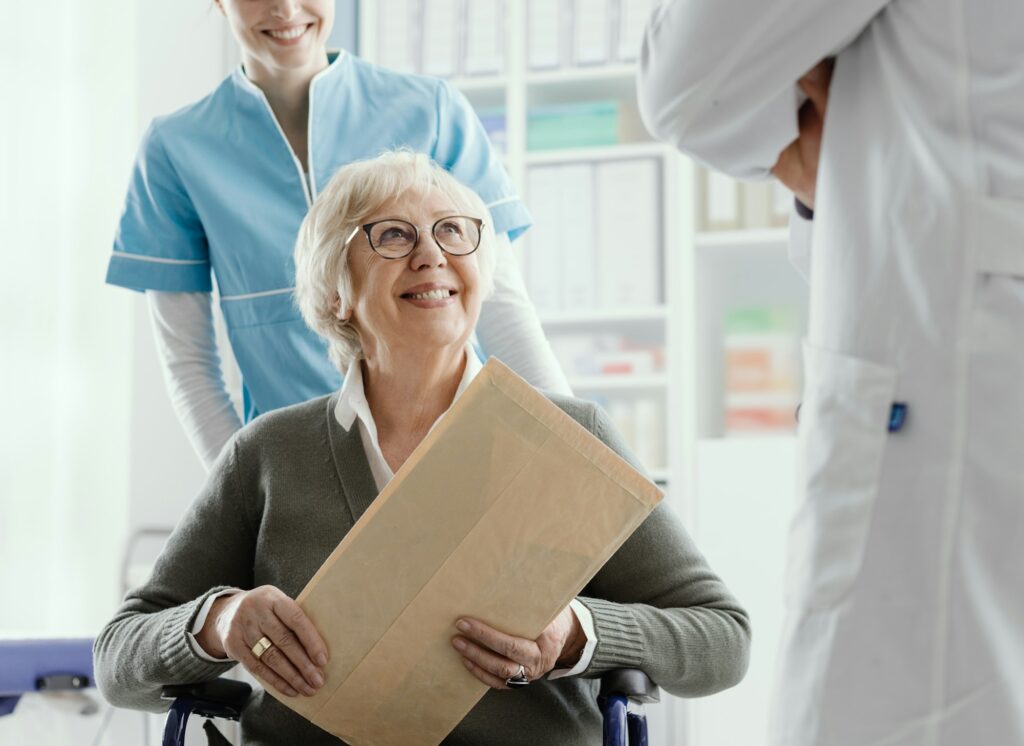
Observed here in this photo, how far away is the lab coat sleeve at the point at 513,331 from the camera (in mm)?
1713

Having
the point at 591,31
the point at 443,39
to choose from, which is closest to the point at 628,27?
the point at 591,31

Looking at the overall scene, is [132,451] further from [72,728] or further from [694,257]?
[694,257]

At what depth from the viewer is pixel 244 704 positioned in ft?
4.74

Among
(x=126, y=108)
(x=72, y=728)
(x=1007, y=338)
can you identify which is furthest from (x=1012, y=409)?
(x=126, y=108)

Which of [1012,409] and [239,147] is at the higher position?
[239,147]

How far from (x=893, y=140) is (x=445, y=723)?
0.74 m

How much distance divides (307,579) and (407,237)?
1.46 ft

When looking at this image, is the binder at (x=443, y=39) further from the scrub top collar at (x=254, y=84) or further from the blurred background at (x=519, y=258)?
the scrub top collar at (x=254, y=84)

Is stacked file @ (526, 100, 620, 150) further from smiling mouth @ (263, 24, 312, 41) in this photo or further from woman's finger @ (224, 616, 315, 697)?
woman's finger @ (224, 616, 315, 697)

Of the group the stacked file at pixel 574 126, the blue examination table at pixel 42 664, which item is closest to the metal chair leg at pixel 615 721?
the blue examination table at pixel 42 664

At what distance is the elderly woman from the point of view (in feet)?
4.33

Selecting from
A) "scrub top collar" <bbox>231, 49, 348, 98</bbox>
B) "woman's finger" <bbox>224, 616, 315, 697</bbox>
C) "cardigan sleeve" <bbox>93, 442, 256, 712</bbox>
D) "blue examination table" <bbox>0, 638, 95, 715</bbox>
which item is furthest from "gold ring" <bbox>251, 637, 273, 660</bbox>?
"scrub top collar" <bbox>231, 49, 348, 98</bbox>

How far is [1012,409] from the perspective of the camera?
85 cm

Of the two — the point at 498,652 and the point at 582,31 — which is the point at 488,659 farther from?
the point at 582,31
